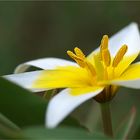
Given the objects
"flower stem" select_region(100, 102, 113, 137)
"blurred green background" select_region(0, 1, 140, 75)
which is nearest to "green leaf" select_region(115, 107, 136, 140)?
"flower stem" select_region(100, 102, 113, 137)

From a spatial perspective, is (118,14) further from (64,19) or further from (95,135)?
(95,135)

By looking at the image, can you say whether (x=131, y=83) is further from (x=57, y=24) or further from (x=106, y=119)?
(x=57, y=24)

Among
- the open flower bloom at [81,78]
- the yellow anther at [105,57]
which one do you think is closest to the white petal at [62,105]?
the open flower bloom at [81,78]

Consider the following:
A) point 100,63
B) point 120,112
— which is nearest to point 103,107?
point 100,63

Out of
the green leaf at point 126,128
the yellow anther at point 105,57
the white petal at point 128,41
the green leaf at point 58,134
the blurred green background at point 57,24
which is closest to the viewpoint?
the green leaf at point 58,134

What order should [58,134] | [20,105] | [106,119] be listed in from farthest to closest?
[106,119]
[20,105]
[58,134]

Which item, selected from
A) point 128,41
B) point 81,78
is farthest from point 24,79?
point 128,41

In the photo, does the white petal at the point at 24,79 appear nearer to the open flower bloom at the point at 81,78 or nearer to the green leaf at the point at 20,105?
the open flower bloom at the point at 81,78
